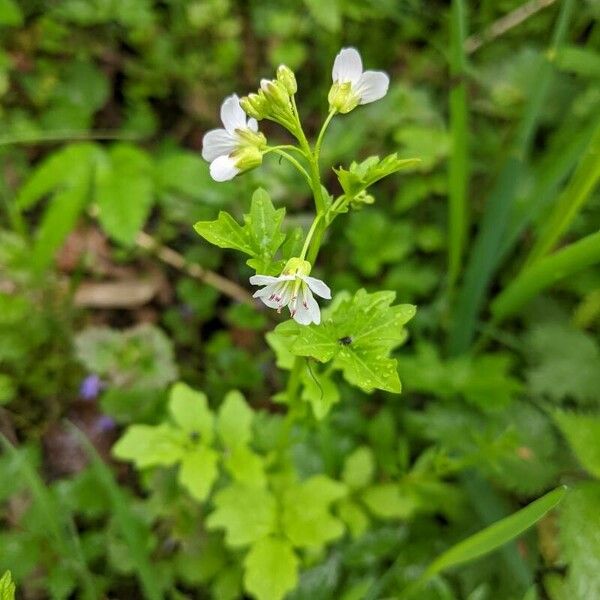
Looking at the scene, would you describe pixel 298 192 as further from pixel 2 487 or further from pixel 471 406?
pixel 2 487

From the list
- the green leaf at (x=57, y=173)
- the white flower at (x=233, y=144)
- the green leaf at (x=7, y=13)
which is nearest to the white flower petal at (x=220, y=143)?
the white flower at (x=233, y=144)

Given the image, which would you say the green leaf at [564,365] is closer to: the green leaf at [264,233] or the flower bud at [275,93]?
the green leaf at [264,233]

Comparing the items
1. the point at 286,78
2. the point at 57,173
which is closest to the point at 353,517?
the point at 286,78

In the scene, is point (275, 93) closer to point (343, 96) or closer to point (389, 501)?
point (343, 96)

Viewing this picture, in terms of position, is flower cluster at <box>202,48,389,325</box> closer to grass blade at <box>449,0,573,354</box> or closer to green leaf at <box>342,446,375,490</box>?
green leaf at <box>342,446,375,490</box>

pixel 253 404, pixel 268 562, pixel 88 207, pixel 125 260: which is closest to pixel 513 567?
pixel 268 562
